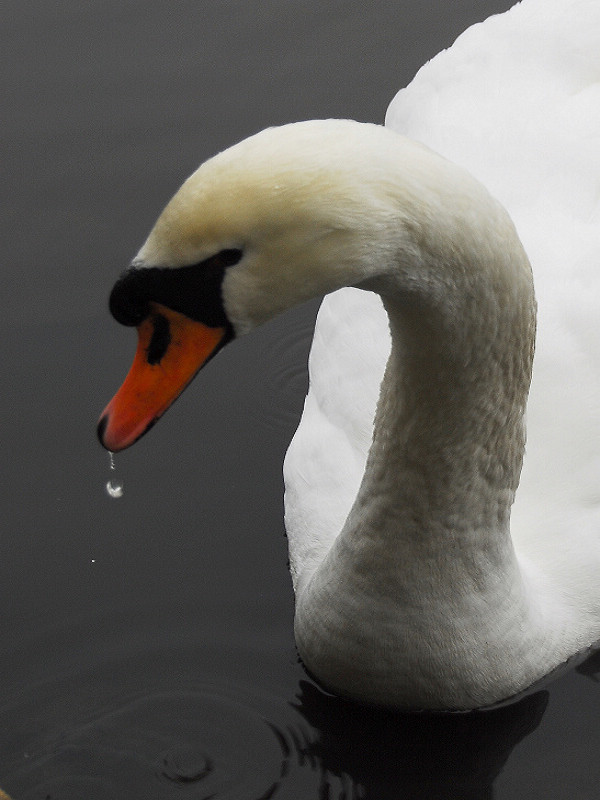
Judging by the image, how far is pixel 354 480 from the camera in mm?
4457

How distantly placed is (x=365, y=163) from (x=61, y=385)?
3184 millimetres

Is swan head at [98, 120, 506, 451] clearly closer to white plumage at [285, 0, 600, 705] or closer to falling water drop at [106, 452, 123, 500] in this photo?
white plumage at [285, 0, 600, 705]

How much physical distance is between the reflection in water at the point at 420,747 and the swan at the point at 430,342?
9 centimetres

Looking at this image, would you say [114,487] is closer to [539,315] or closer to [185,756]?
[185,756]

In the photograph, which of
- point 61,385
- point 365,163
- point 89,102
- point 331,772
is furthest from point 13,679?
point 89,102

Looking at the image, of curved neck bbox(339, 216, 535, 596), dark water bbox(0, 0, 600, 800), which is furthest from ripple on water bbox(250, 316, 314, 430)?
curved neck bbox(339, 216, 535, 596)

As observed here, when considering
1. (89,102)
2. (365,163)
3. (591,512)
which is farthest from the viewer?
(89,102)

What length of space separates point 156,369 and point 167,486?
7.35 ft

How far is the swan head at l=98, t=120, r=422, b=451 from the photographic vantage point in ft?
8.62

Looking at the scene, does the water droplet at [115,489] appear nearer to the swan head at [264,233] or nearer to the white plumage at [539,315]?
the white plumage at [539,315]

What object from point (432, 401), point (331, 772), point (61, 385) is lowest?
point (331, 772)

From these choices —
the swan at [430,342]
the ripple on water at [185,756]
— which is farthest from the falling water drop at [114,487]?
the ripple on water at [185,756]

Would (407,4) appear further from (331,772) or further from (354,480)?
(331,772)

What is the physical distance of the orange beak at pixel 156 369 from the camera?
115 inches
